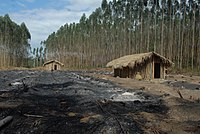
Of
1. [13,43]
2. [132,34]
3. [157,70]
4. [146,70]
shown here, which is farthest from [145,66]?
[13,43]

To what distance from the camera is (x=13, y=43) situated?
3287 inches

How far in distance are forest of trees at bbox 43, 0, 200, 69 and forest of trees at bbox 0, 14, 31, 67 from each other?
13.0m

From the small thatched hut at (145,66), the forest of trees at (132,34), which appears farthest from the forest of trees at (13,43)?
the small thatched hut at (145,66)

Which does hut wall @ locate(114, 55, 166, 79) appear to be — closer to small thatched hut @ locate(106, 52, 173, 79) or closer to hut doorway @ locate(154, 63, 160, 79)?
small thatched hut @ locate(106, 52, 173, 79)

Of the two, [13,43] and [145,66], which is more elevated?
[13,43]

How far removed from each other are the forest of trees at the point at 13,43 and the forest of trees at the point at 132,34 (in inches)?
513

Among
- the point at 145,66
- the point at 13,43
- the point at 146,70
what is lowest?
the point at 146,70

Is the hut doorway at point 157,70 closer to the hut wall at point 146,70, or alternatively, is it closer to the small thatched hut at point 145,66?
the small thatched hut at point 145,66

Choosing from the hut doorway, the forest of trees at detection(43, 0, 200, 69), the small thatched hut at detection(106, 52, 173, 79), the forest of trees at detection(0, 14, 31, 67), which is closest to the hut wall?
the small thatched hut at detection(106, 52, 173, 79)

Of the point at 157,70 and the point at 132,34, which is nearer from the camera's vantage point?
the point at 157,70

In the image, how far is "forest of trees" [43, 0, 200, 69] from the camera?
47.6m

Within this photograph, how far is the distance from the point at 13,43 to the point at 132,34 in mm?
42600

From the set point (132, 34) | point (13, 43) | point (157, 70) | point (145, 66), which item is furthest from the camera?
point (13, 43)

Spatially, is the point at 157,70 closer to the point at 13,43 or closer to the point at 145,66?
the point at 145,66
